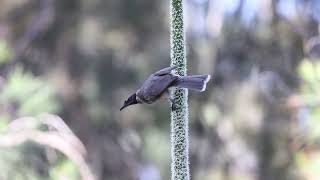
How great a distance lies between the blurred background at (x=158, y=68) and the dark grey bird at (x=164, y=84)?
62.3 inches

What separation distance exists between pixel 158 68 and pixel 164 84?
6.13ft

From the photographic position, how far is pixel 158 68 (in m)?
2.30

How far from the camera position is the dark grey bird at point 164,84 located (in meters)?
0.40

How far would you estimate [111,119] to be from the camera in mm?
2408

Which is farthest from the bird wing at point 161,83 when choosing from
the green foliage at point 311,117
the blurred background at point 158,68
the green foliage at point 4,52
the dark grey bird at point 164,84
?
the green foliage at point 4,52

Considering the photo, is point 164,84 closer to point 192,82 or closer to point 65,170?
point 192,82

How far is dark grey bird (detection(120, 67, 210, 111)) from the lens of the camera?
0.40m

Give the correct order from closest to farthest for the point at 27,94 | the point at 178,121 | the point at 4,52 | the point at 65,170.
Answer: the point at 178,121 < the point at 65,170 < the point at 27,94 < the point at 4,52

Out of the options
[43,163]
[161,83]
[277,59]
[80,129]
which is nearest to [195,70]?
[277,59]

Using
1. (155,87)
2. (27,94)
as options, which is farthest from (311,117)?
(155,87)

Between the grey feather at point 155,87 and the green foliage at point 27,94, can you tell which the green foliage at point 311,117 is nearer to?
the green foliage at point 27,94

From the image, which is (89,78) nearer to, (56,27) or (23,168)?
(56,27)

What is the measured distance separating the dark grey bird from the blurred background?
1.58 metres

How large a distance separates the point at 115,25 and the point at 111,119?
35 centimetres
